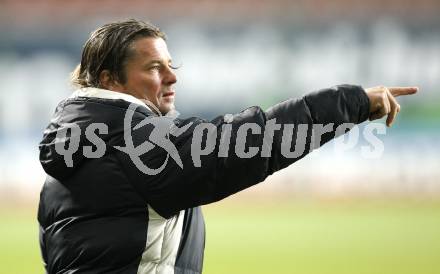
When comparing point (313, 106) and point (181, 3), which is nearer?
point (313, 106)

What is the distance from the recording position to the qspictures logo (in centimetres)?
109

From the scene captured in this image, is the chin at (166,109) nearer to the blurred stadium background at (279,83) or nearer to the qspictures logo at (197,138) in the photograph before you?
the qspictures logo at (197,138)

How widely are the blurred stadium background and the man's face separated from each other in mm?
2530

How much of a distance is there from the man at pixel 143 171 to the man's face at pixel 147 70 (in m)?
0.13

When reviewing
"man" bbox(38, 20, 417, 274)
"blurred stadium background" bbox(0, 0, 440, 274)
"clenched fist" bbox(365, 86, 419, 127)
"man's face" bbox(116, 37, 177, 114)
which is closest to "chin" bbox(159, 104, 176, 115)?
"man's face" bbox(116, 37, 177, 114)

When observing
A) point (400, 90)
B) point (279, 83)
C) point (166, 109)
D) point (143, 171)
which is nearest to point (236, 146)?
point (143, 171)

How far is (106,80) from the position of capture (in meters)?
1.38

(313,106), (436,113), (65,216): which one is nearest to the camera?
(313,106)

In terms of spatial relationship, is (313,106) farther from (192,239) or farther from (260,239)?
(260,239)

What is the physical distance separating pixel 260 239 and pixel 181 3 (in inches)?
60.4

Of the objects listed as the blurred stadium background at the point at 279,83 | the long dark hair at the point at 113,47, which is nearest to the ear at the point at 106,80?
the long dark hair at the point at 113,47

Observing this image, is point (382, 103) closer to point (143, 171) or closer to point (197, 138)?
point (197, 138)

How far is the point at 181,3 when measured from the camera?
4.23 m

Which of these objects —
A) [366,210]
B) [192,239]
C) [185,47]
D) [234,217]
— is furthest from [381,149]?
[192,239]
